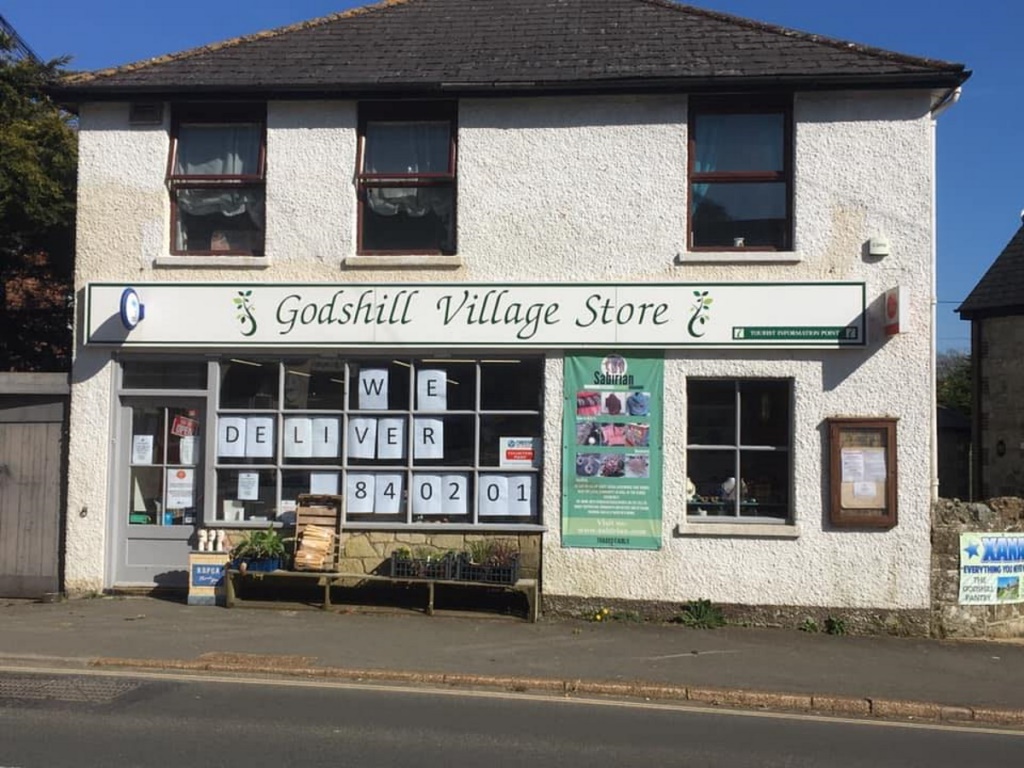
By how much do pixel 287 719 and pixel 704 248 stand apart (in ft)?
21.8

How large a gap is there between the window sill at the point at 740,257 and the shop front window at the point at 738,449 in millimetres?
1285

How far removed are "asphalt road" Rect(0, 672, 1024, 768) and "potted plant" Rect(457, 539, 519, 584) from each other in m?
2.67

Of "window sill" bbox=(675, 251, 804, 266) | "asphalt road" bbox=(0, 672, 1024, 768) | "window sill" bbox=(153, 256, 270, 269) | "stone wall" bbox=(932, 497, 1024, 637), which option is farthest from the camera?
"window sill" bbox=(153, 256, 270, 269)

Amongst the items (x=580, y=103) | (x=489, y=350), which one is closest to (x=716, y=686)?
(x=489, y=350)

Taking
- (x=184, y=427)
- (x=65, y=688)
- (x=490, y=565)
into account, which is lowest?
(x=65, y=688)

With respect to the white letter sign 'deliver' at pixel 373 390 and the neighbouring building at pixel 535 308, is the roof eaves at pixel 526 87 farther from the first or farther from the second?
the white letter sign 'deliver' at pixel 373 390

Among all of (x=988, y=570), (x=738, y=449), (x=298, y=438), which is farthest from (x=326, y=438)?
(x=988, y=570)

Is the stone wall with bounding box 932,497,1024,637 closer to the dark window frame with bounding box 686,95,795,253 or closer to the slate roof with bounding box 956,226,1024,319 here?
the dark window frame with bounding box 686,95,795,253

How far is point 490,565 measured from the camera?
33.9 feet

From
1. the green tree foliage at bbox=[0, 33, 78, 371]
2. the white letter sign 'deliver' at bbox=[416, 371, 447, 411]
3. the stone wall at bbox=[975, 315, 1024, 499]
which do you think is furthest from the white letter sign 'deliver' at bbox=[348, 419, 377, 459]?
the stone wall at bbox=[975, 315, 1024, 499]

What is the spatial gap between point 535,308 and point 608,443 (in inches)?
65.8

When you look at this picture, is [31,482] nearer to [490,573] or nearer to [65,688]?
[65,688]

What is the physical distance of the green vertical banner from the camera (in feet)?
34.7

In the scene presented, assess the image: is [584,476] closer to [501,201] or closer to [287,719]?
[501,201]
